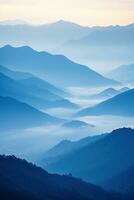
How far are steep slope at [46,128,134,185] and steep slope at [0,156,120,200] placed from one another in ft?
77.1

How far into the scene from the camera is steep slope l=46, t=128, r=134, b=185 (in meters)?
129

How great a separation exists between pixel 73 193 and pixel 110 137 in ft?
180

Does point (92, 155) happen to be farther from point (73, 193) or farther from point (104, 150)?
point (73, 193)

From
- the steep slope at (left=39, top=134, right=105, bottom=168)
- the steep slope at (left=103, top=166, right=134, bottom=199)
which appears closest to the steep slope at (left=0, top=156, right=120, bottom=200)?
the steep slope at (left=103, top=166, right=134, bottom=199)

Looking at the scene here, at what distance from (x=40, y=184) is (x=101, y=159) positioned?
45045 millimetres

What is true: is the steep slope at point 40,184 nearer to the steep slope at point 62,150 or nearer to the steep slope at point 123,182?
the steep slope at point 123,182

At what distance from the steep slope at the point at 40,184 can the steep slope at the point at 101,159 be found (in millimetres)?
23501

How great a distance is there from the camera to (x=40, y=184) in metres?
94.9

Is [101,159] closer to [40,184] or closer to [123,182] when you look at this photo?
[123,182]

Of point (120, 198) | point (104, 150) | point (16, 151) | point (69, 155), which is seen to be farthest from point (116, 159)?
point (16, 151)

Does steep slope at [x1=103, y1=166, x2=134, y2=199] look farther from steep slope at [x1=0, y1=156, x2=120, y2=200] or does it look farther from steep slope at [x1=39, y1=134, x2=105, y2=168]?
steep slope at [x1=39, y1=134, x2=105, y2=168]

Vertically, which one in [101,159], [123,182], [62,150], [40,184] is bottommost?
[40,184]

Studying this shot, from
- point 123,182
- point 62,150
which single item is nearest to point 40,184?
point 123,182

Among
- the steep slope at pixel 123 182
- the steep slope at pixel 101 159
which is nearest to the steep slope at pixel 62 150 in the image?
the steep slope at pixel 101 159
